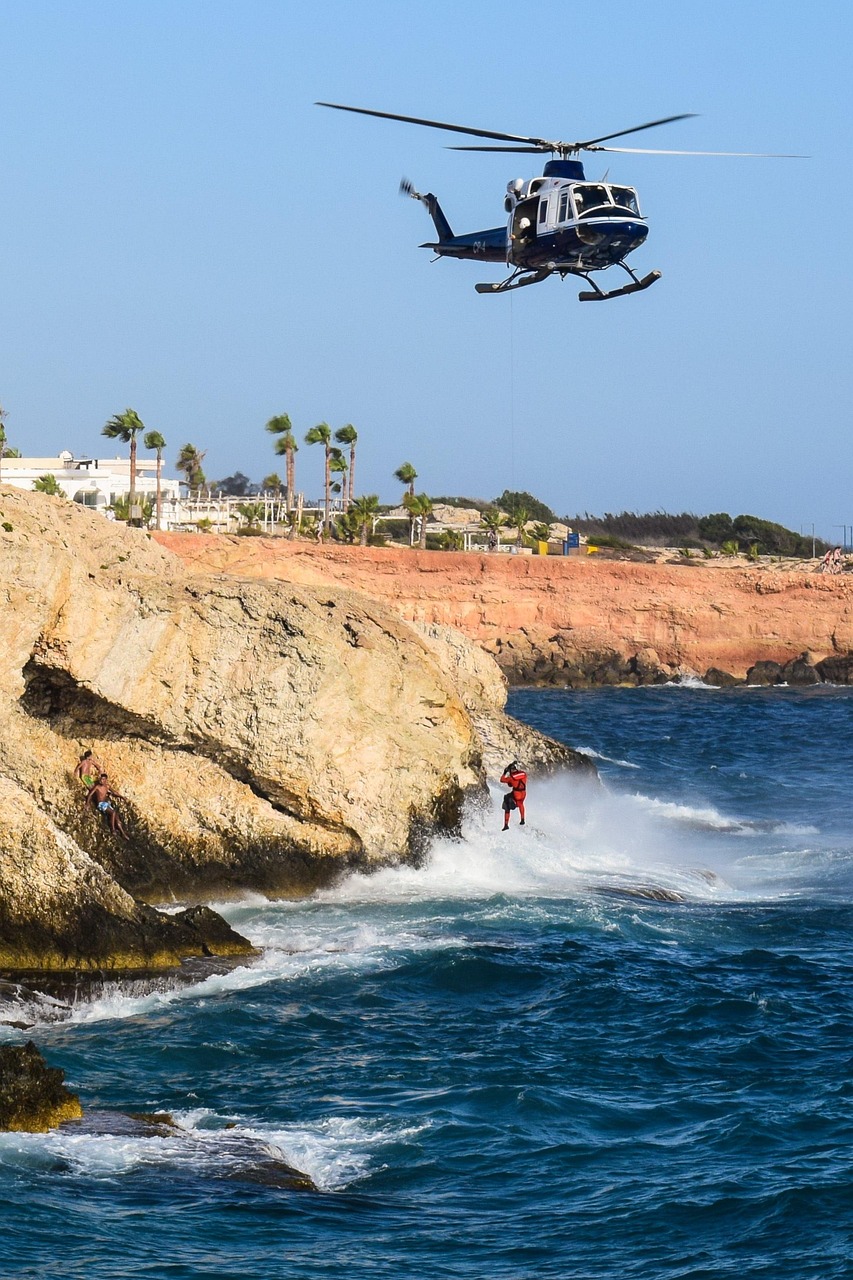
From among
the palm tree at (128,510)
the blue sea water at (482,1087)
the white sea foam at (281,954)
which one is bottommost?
the blue sea water at (482,1087)

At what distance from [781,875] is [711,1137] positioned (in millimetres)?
14892

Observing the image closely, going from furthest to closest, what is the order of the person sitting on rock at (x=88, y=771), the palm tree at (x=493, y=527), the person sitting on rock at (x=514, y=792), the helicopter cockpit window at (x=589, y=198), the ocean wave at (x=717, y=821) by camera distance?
the palm tree at (x=493, y=527) → the ocean wave at (x=717, y=821) → the person sitting on rock at (x=514, y=792) → the helicopter cockpit window at (x=589, y=198) → the person sitting on rock at (x=88, y=771)

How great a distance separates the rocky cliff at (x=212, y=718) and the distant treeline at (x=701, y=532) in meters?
107

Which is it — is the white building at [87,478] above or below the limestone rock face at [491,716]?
above

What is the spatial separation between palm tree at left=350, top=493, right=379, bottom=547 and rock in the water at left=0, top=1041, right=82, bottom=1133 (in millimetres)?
82614

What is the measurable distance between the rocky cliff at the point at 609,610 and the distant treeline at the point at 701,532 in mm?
50894

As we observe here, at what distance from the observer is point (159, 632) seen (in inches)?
1009

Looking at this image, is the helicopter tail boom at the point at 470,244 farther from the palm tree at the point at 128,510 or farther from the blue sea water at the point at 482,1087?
the palm tree at the point at 128,510

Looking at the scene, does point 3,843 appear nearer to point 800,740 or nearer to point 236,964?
point 236,964

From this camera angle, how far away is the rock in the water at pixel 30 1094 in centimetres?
1448

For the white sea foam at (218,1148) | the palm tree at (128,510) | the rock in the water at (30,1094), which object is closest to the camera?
the white sea foam at (218,1148)

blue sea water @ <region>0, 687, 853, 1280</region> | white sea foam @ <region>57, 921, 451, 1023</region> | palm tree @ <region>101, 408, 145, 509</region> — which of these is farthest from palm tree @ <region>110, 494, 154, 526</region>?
white sea foam @ <region>57, 921, 451, 1023</region>

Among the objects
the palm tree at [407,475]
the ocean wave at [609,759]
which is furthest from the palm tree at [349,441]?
the ocean wave at [609,759]

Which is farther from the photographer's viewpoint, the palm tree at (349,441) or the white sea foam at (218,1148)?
the palm tree at (349,441)
